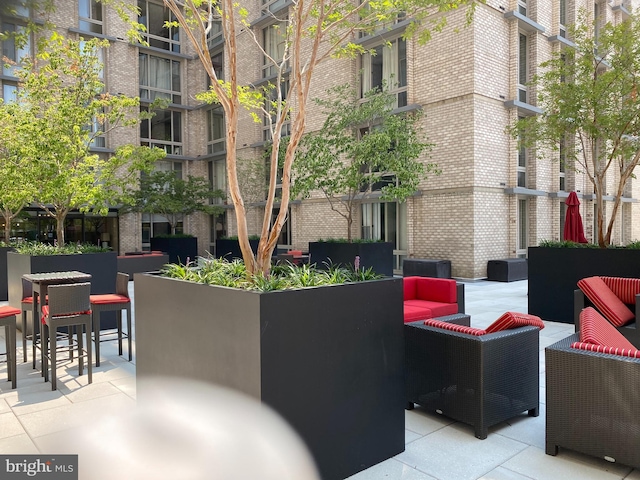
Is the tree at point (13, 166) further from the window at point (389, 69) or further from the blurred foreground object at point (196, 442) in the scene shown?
the window at point (389, 69)

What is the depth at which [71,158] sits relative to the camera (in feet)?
28.7

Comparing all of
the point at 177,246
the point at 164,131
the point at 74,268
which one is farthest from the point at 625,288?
the point at 164,131

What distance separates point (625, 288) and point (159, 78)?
76.9 feet

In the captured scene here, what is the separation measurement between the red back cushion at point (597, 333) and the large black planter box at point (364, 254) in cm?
946

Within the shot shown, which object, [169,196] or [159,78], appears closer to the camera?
[169,196]

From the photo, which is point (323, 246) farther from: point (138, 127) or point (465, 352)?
point (138, 127)

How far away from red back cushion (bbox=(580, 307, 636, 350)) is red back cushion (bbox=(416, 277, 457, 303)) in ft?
9.31

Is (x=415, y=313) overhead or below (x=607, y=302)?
below

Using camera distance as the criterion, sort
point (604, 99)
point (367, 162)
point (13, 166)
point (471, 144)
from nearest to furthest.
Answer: point (604, 99) → point (13, 166) → point (367, 162) → point (471, 144)

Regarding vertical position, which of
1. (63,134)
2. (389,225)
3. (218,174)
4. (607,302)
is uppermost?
(218,174)

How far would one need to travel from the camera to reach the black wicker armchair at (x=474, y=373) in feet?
12.2

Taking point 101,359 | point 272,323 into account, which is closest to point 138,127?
point 101,359

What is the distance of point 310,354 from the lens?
2.95 metres

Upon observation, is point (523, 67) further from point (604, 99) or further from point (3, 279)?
point (3, 279)
